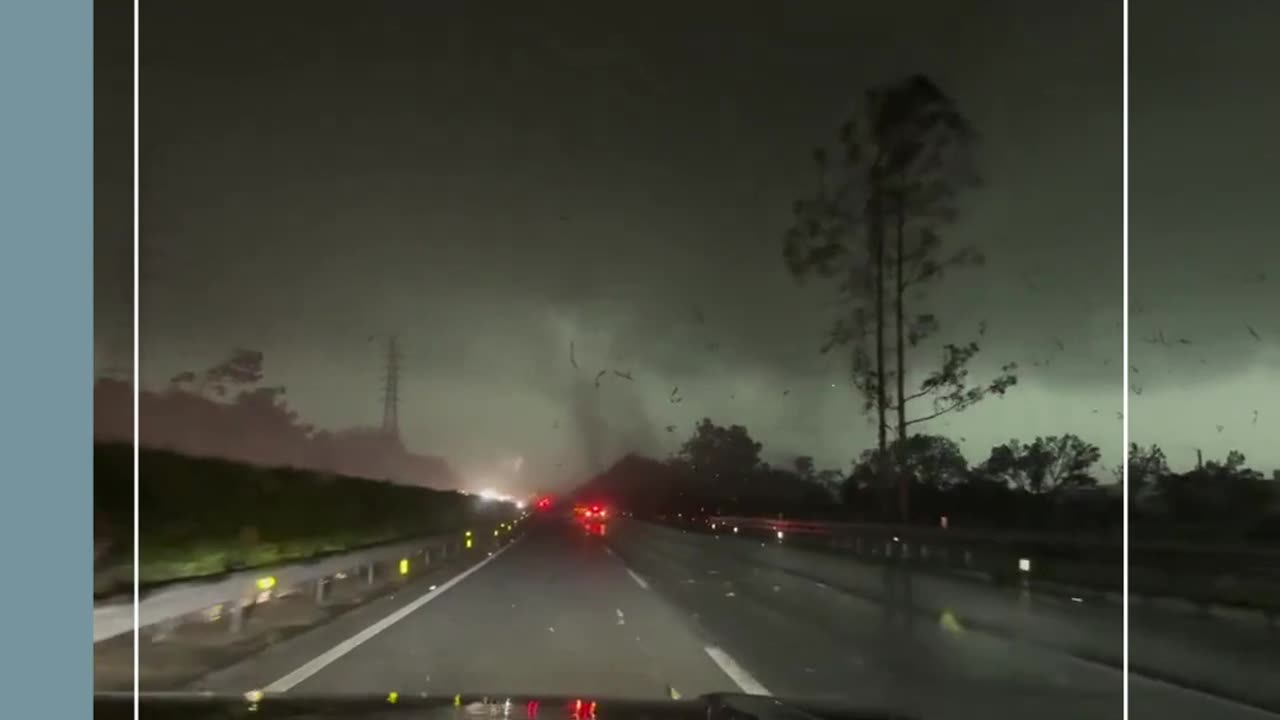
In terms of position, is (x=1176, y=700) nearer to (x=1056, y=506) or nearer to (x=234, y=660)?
(x=234, y=660)

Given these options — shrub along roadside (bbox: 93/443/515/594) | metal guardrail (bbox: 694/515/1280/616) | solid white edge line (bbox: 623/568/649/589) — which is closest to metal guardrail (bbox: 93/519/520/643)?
shrub along roadside (bbox: 93/443/515/594)

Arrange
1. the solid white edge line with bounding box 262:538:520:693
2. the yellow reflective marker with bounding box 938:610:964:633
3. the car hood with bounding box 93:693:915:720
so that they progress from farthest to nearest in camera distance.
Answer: the yellow reflective marker with bounding box 938:610:964:633
the solid white edge line with bounding box 262:538:520:693
the car hood with bounding box 93:693:915:720

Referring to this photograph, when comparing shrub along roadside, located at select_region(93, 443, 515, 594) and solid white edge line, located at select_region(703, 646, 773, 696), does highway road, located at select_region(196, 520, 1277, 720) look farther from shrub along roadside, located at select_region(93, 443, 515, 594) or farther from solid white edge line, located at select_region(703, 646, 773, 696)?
shrub along roadside, located at select_region(93, 443, 515, 594)

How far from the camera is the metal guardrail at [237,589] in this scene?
838 cm

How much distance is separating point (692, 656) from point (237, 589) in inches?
186

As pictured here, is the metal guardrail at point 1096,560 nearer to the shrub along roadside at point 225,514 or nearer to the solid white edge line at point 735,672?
the solid white edge line at point 735,672

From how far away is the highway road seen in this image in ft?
27.6

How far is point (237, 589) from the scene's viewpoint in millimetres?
11562

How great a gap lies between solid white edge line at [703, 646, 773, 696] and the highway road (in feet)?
0.06

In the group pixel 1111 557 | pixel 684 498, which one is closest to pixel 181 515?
pixel 684 498

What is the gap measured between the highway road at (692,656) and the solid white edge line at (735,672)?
19mm

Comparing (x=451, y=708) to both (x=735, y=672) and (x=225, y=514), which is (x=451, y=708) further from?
(x=225, y=514)

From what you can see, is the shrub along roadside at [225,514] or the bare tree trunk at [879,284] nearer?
the shrub along roadside at [225,514]

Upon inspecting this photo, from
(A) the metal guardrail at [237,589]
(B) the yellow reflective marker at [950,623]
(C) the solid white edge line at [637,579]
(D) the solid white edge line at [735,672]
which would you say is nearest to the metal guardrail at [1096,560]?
(B) the yellow reflective marker at [950,623]
